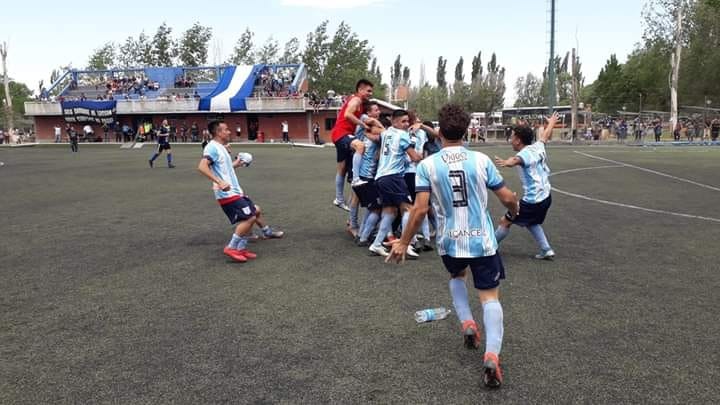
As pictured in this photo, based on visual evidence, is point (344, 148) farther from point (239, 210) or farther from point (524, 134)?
point (524, 134)

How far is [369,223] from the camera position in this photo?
23.9 ft

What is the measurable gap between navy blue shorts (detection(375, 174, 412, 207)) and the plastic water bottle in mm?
2355

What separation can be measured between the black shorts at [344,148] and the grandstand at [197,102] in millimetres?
39348

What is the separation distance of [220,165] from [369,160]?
1994mm

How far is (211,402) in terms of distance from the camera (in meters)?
3.25

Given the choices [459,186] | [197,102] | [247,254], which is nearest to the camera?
[459,186]

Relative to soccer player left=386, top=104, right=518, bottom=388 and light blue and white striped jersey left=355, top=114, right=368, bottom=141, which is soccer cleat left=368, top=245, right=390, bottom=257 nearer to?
light blue and white striped jersey left=355, top=114, right=368, bottom=141

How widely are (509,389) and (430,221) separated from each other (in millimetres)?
4693

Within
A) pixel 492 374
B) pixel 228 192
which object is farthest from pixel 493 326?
pixel 228 192

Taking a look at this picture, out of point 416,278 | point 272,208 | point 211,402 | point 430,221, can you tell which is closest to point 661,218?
point 430,221

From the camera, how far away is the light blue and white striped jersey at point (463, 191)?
363 cm

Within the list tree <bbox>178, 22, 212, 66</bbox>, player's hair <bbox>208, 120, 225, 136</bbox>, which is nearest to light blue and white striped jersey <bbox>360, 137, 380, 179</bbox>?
player's hair <bbox>208, 120, 225, 136</bbox>

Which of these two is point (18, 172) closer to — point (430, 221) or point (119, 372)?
point (430, 221)

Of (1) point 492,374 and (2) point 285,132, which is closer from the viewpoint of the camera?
(1) point 492,374
